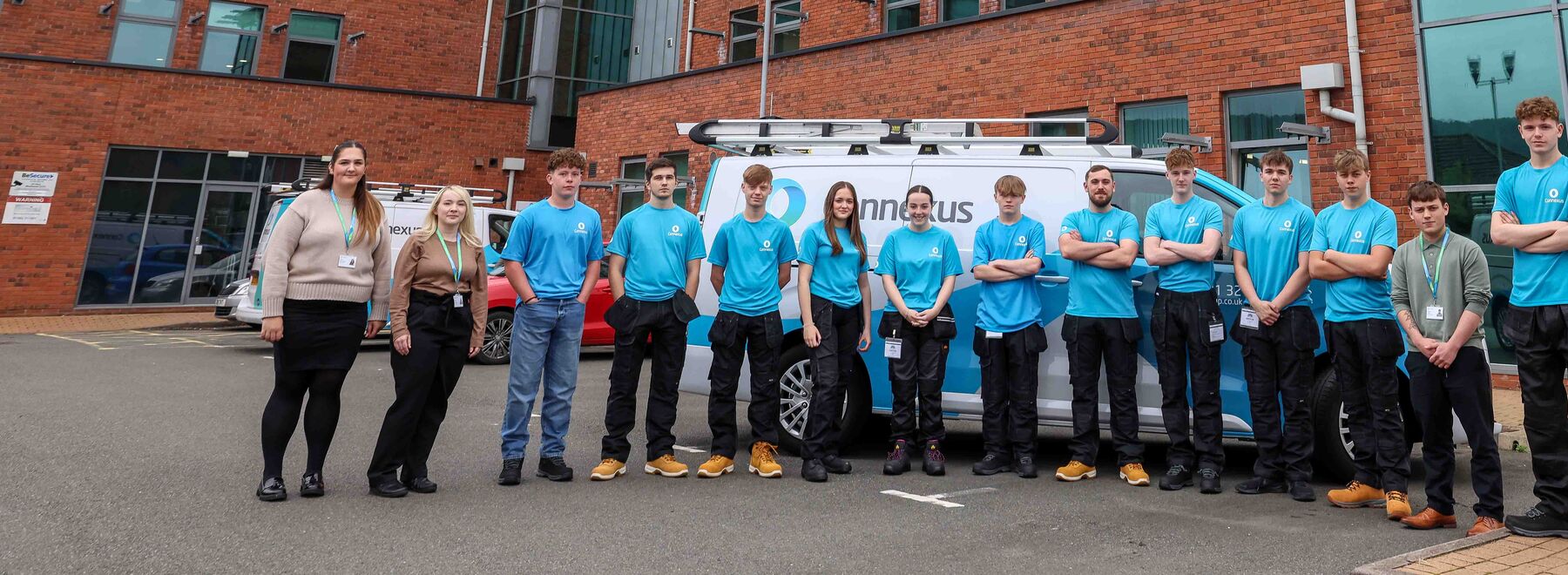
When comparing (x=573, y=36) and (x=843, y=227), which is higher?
(x=573, y=36)

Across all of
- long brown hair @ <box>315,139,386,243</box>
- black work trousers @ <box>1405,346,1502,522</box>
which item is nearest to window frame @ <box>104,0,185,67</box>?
long brown hair @ <box>315,139,386,243</box>

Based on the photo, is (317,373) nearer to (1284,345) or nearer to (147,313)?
(1284,345)

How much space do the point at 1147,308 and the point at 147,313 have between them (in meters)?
19.6

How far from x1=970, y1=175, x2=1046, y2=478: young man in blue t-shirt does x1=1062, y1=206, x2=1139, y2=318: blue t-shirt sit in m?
0.25

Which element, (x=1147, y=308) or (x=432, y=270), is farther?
(x=1147, y=308)

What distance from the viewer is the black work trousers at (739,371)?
19.8 feet

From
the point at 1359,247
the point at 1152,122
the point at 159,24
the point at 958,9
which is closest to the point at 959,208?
the point at 1359,247

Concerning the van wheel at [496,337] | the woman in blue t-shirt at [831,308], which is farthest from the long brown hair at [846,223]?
the van wheel at [496,337]

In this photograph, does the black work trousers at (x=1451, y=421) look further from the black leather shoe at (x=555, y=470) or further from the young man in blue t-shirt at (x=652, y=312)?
the black leather shoe at (x=555, y=470)

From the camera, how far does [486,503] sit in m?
5.16

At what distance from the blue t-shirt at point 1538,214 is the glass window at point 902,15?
39.6 ft

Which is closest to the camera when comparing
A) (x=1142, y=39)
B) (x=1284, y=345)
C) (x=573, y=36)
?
(x=1284, y=345)

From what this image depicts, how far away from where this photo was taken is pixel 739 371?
6.09 m

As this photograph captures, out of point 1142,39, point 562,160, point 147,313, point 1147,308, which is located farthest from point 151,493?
point 147,313
